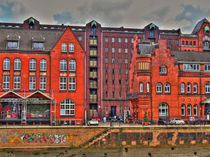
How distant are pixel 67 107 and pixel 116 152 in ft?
51.8

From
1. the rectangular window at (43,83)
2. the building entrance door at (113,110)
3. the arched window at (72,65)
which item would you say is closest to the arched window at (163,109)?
the arched window at (72,65)

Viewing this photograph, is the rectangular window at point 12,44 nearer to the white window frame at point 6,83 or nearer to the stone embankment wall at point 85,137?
the white window frame at point 6,83

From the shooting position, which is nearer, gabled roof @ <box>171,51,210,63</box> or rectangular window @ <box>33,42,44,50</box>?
rectangular window @ <box>33,42,44,50</box>

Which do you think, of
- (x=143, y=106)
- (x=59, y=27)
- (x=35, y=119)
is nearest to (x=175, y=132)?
(x=143, y=106)

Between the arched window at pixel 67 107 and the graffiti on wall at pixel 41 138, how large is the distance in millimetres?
10923

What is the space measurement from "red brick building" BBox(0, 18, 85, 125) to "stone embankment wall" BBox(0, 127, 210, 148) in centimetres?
888

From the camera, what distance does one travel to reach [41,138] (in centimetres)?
5153

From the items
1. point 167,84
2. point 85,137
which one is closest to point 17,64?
point 85,137

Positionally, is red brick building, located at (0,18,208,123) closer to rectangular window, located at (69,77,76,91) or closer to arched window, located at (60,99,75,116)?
rectangular window, located at (69,77,76,91)

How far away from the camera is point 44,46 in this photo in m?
65.3

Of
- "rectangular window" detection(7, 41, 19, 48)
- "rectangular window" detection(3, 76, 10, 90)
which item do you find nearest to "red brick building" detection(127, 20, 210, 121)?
"rectangular window" detection(7, 41, 19, 48)

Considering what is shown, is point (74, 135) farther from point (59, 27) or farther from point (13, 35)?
point (59, 27)

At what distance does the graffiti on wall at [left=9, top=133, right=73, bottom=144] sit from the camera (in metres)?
51.2

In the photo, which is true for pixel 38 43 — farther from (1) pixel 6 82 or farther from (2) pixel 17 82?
(1) pixel 6 82
